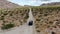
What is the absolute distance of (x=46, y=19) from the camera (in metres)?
6.54

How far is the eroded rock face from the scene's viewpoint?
5812mm

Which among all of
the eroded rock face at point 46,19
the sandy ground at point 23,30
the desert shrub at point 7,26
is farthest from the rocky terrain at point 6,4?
the sandy ground at point 23,30

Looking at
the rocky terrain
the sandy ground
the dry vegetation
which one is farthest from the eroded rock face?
the rocky terrain

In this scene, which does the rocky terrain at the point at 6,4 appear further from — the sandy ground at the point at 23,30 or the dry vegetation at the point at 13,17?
the sandy ground at the point at 23,30

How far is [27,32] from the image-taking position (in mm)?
5699

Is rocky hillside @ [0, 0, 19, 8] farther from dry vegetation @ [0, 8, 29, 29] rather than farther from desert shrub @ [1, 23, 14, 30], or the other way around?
desert shrub @ [1, 23, 14, 30]

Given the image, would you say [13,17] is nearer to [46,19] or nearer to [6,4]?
[46,19]

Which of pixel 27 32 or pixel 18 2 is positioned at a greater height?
pixel 18 2

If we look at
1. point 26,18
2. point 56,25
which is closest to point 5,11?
point 26,18

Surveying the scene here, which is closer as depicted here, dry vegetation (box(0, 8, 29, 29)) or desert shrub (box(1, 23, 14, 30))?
desert shrub (box(1, 23, 14, 30))

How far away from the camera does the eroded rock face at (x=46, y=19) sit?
5.81 metres

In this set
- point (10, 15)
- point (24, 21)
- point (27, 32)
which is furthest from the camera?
point (10, 15)

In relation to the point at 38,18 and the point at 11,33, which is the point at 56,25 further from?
the point at 11,33

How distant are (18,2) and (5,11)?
71.3 inches
